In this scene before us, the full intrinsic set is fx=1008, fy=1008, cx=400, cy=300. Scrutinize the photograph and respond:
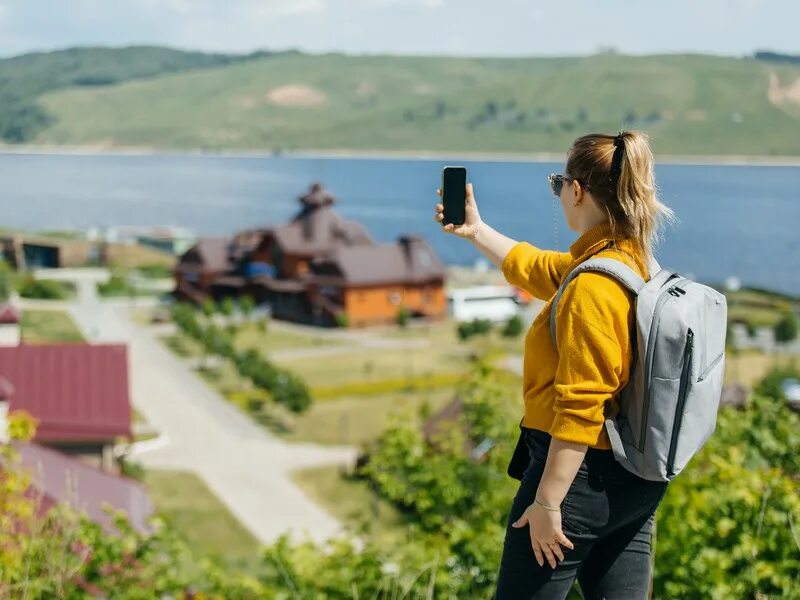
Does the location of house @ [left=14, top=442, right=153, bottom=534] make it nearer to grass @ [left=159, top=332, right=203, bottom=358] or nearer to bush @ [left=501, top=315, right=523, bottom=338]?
grass @ [left=159, top=332, right=203, bottom=358]

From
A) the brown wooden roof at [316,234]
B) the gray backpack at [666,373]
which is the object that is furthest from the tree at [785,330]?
the gray backpack at [666,373]

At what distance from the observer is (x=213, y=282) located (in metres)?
40.5

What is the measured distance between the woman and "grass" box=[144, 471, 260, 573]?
415 inches

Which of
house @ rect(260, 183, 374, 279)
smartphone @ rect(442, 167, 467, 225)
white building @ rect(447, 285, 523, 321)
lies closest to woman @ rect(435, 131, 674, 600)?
smartphone @ rect(442, 167, 467, 225)

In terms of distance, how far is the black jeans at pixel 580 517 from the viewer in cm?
203

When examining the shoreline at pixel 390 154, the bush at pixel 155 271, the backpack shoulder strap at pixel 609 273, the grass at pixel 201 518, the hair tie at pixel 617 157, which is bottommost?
the grass at pixel 201 518

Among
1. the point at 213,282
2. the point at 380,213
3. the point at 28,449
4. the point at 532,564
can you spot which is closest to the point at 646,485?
the point at 532,564

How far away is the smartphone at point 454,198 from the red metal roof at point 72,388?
12.3m

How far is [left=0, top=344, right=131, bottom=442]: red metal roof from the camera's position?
14.1 meters

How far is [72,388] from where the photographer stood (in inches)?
573

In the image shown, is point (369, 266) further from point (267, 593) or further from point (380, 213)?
point (380, 213)

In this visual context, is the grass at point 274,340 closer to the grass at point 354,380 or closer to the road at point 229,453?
the grass at point 354,380

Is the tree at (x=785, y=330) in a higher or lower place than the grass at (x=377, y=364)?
higher

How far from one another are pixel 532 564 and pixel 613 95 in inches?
6672
